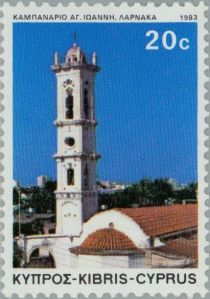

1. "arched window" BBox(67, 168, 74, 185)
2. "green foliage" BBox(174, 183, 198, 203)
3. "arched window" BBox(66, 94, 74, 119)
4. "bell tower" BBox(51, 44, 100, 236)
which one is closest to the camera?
"green foliage" BBox(174, 183, 198, 203)

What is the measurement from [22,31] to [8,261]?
347cm

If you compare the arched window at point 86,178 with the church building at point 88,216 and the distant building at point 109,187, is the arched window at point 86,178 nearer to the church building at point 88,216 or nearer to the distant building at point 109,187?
the church building at point 88,216

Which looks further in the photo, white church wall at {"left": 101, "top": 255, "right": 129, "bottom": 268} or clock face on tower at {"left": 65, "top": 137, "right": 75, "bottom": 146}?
clock face on tower at {"left": 65, "top": 137, "right": 75, "bottom": 146}

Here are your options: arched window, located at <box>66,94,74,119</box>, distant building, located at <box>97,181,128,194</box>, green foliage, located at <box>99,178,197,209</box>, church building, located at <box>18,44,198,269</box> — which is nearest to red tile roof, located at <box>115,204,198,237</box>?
church building, located at <box>18,44,198,269</box>

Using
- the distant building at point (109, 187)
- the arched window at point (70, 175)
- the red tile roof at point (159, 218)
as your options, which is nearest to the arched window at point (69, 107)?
the arched window at point (70, 175)

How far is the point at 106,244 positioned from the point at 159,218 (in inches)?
39.0

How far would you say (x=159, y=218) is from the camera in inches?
596

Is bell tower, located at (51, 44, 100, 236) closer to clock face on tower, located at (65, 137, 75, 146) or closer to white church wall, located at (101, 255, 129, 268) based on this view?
clock face on tower, located at (65, 137, 75, 146)

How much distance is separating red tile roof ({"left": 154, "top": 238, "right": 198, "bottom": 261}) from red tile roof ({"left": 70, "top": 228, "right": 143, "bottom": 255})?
487mm

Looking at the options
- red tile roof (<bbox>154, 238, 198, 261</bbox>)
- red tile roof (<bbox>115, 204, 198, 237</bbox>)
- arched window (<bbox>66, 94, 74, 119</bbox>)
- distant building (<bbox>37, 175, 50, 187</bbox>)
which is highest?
arched window (<bbox>66, 94, 74, 119</bbox>)

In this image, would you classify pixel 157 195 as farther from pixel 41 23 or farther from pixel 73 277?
pixel 41 23

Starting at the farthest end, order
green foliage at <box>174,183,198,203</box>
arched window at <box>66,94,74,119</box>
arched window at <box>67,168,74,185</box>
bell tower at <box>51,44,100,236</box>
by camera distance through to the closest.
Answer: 1. arched window at <box>67,168,74,185</box>
2. arched window at <box>66,94,74,119</box>
3. bell tower at <box>51,44,100,236</box>
4. green foliage at <box>174,183,198,203</box>

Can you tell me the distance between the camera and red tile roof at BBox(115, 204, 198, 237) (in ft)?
48.2

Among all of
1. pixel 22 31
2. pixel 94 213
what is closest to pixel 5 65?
pixel 22 31
